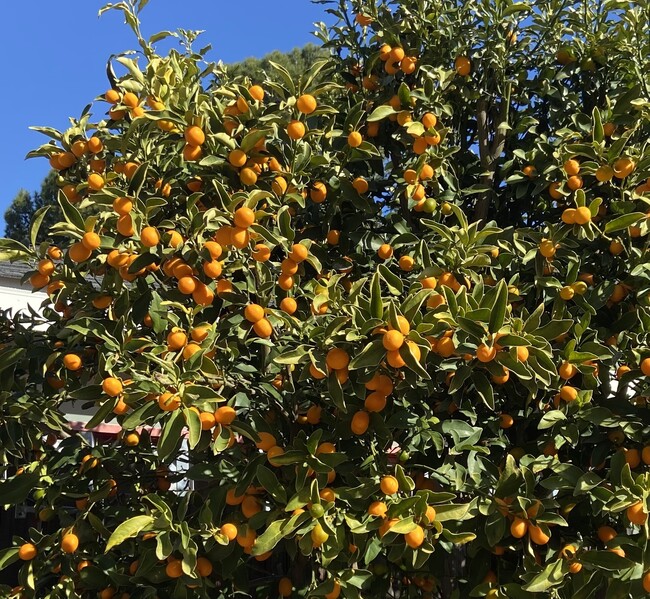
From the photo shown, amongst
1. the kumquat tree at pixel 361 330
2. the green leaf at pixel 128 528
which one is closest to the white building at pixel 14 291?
the kumquat tree at pixel 361 330

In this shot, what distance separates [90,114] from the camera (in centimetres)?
274

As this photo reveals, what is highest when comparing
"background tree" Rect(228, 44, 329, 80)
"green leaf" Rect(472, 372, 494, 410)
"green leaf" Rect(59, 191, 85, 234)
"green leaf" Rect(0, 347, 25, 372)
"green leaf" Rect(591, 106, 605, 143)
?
"background tree" Rect(228, 44, 329, 80)

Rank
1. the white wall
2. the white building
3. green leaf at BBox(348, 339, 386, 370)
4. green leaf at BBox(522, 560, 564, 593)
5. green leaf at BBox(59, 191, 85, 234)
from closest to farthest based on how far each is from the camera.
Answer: green leaf at BBox(348, 339, 386, 370)
green leaf at BBox(522, 560, 564, 593)
green leaf at BBox(59, 191, 85, 234)
the white building
the white wall

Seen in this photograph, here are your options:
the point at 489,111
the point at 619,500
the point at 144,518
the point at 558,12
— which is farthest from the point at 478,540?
the point at 558,12

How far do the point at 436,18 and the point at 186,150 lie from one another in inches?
50.7

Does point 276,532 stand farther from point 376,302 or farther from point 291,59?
point 291,59

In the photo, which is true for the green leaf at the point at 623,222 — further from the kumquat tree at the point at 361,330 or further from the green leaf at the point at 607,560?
the green leaf at the point at 607,560

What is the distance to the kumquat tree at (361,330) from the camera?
6.91 feet

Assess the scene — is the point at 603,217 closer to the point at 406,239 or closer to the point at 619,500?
the point at 406,239

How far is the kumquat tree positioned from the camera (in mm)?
2105

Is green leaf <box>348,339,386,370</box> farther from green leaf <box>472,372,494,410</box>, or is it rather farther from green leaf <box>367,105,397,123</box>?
green leaf <box>367,105,397,123</box>

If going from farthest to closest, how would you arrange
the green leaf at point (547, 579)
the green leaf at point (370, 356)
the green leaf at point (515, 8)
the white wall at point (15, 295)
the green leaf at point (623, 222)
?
1. the white wall at point (15, 295)
2. the green leaf at point (515, 8)
3. the green leaf at point (623, 222)
4. the green leaf at point (547, 579)
5. the green leaf at point (370, 356)

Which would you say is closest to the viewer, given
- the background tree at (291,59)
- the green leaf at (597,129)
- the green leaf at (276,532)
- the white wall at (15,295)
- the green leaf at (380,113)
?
the green leaf at (276,532)

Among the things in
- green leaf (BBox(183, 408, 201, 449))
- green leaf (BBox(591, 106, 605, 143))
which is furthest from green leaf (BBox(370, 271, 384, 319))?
green leaf (BBox(591, 106, 605, 143))
